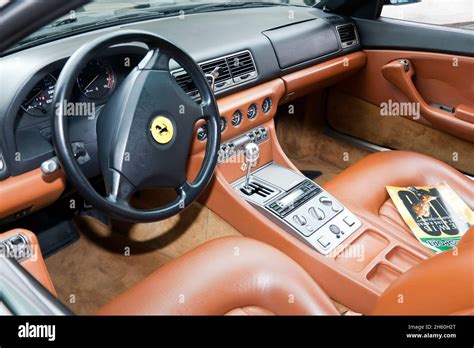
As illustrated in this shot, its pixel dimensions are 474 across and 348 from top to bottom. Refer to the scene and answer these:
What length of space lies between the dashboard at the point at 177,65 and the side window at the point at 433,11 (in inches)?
7.9

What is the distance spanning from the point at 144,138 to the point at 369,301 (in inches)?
32.9

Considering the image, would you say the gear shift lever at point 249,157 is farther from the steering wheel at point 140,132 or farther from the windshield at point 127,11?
the windshield at point 127,11

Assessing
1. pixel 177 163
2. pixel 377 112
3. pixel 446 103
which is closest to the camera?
pixel 177 163

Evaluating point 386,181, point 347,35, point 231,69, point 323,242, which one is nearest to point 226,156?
point 231,69

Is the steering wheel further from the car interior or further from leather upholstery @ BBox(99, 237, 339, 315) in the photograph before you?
leather upholstery @ BBox(99, 237, 339, 315)

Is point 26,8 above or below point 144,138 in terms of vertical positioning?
above

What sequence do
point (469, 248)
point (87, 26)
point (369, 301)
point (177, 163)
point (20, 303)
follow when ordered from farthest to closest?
point (87, 26) → point (369, 301) → point (177, 163) → point (469, 248) → point (20, 303)

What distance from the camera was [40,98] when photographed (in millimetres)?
1429

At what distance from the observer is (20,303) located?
0.74m

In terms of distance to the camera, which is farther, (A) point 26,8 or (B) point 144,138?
(B) point 144,138

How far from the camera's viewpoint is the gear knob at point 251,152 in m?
1.93

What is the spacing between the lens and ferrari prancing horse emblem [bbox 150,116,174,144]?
135cm
